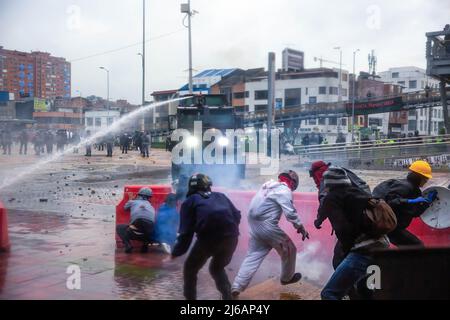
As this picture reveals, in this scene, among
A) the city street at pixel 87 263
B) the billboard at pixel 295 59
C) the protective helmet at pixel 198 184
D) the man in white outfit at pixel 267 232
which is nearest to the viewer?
the protective helmet at pixel 198 184

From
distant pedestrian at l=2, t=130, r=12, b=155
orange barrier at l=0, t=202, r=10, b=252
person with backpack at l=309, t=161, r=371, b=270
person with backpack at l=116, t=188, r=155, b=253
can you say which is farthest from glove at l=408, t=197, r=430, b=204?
distant pedestrian at l=2, t=130, r=12, b=155

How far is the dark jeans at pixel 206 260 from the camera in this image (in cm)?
487

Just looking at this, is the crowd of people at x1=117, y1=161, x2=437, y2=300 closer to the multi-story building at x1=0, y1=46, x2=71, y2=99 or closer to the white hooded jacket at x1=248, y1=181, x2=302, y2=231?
the white hooded jacket at x1=248, y1=181, x2=302, y2=231

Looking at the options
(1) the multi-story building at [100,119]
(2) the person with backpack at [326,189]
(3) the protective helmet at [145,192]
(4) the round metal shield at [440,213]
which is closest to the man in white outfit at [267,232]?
(2) the person with backpack at [326,189]

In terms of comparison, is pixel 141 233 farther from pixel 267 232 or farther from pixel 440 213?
pixel 440 213

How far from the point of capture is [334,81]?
59125 millimetres

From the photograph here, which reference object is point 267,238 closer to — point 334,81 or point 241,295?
point 241,295

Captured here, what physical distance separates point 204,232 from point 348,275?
4.52 feet

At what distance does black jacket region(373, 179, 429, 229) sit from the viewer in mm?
5059

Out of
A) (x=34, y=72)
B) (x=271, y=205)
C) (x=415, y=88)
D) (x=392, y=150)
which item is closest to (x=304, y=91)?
(x=34, y=72)

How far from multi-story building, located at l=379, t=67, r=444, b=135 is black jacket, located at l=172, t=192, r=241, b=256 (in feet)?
264

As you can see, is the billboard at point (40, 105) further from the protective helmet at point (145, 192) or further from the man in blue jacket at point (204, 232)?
the man in blue jacket at point (204, 232)

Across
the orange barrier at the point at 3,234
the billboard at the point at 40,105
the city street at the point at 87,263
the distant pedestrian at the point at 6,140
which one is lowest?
the city street at the point at 87,263
